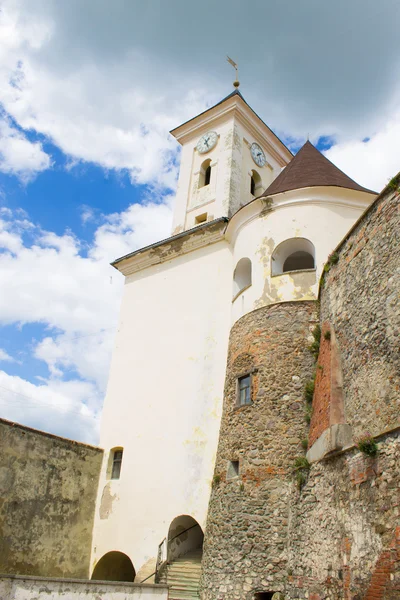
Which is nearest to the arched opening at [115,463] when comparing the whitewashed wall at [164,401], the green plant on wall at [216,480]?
the whitewashed wall at [164,401]

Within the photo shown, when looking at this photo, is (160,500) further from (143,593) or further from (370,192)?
(370,192)

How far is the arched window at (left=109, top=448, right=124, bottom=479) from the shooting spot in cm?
1504

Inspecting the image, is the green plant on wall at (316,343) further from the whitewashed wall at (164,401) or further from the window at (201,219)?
the window at (201,219)

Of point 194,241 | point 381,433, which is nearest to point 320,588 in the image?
point 381,433

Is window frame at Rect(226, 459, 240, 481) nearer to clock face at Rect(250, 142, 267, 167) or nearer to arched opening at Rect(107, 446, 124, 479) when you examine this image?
arched opening at Rect(107, 446, 124, 479)

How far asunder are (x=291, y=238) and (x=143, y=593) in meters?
8.65

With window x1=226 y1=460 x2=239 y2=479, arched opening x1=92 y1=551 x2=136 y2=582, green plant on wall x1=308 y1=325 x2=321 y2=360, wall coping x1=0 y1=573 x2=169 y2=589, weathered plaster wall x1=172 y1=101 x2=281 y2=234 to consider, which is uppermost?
weathered plaster wall x1=172 y1=101 x2=281 y2=234

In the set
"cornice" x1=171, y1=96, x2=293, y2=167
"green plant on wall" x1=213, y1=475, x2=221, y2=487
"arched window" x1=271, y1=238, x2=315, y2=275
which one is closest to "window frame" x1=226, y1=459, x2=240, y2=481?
"green plant on wall" x1=213, y1=475, x2=221, y2=487

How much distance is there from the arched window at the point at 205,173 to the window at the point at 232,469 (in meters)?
12.4

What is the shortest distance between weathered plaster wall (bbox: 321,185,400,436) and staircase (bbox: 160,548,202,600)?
18.0ft

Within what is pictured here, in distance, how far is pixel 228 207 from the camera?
1811 centimetres

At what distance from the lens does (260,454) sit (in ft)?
34.8

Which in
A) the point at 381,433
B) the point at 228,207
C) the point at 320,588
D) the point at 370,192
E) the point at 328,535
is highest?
the point at 228,207

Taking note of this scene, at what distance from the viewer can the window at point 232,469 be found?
36.2 ft
